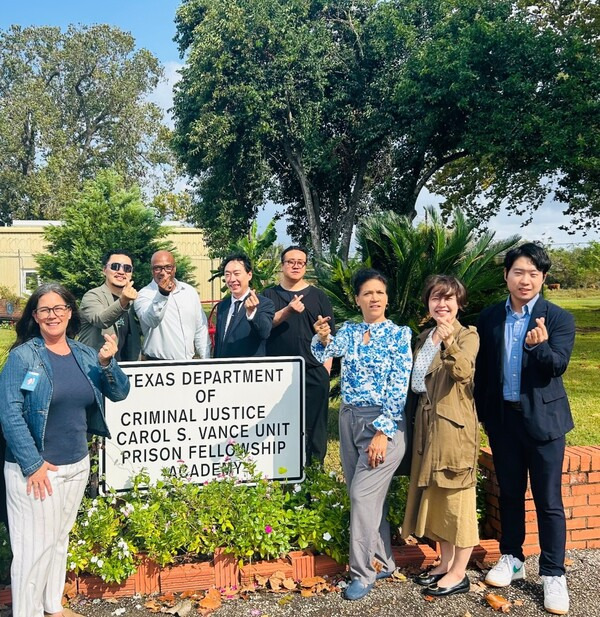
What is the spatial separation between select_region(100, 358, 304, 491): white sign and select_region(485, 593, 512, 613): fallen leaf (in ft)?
4.32

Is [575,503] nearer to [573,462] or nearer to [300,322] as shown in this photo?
[573,462]

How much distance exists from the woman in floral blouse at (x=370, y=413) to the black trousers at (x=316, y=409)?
3.36 ft

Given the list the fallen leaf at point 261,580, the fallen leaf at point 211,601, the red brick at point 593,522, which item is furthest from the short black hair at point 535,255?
the fallen leaf at point 211,601

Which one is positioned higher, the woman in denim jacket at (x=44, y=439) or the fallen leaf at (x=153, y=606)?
the woman in denim jacket at (x=44, y=439)

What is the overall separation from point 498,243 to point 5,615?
14.5ft

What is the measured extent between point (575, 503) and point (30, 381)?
317 cm

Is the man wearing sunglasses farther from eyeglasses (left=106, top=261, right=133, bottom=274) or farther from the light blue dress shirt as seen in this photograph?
the light blue dress shirt

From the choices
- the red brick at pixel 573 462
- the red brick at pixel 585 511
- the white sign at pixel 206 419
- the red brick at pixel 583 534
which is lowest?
the red brick at pixel 583 534

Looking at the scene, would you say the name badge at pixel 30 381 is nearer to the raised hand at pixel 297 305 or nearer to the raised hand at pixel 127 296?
the raised hand at pixel 127 296

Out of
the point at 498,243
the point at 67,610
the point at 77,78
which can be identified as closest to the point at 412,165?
the point at 498,243

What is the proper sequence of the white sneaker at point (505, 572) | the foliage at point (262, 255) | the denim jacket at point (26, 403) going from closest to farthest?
A: 1. the denim jacket at point (26, 403)
2. the white sneaker at point (505, 572)
3. the foliage at point (262, 255)

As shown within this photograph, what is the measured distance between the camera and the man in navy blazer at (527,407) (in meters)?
3.03

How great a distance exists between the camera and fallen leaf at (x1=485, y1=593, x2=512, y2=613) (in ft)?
10.1

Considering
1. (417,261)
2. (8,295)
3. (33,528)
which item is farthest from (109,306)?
(8,295)
